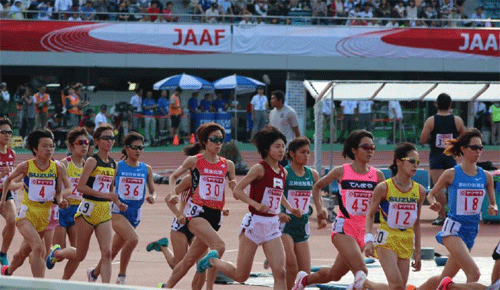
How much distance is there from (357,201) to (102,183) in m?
2.66

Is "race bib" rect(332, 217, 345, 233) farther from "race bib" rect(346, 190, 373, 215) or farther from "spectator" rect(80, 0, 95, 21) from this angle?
→ "spectator" rect(80, 0, 95, 21)

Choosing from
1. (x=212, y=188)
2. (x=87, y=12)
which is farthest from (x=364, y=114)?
(x=212, y=188)

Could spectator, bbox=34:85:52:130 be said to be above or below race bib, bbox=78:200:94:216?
below

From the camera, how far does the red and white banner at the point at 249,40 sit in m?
36.2

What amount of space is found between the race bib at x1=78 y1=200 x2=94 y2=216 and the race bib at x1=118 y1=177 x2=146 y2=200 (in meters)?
0.38

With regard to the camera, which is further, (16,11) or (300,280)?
(16,11)

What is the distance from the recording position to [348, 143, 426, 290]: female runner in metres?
9.62

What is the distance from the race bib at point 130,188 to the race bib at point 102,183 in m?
0.15

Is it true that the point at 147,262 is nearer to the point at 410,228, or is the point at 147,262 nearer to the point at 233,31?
the point at 410,228

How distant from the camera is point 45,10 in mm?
36594

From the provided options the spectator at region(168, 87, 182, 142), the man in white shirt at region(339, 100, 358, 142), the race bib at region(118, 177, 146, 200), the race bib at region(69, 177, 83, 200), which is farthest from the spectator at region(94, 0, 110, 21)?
the race bib at region(118, 177, 146, 200)

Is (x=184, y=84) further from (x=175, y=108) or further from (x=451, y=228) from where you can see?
(x=451, y=228)

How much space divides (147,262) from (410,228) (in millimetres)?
4615

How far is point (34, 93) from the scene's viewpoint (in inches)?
1433
